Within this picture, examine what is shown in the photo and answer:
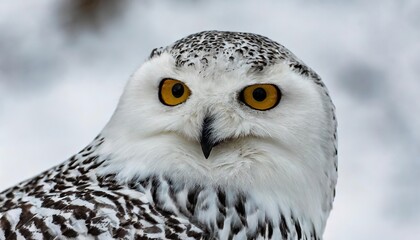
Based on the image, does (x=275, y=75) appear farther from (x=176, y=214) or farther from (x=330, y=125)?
(x=176, y=214)

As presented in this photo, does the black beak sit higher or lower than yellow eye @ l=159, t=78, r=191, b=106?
lower

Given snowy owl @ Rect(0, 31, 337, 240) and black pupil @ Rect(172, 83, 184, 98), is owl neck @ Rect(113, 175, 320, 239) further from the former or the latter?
black pupil @ Rect(172, 83, 184, 98)

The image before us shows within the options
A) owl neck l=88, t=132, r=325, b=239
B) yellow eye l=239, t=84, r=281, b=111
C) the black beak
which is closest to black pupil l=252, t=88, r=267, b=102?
yellow eye l=239, t=84, r=281, b=111

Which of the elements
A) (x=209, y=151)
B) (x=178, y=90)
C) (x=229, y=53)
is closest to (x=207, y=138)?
(x=209, y=151)

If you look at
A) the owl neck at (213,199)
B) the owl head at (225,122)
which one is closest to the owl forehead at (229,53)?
the owl head at (225,122)

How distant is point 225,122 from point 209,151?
0.12 m

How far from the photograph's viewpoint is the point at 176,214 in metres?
4.20

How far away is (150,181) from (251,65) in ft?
1.88

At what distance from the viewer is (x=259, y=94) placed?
4.31 meters

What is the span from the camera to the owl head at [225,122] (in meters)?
4.28

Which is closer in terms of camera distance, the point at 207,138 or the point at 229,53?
the point at 207,138

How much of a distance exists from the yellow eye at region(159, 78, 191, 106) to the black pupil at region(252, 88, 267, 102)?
24cm

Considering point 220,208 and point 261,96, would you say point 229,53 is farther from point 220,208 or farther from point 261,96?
point 220,208

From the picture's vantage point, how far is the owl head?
14.0 ft
